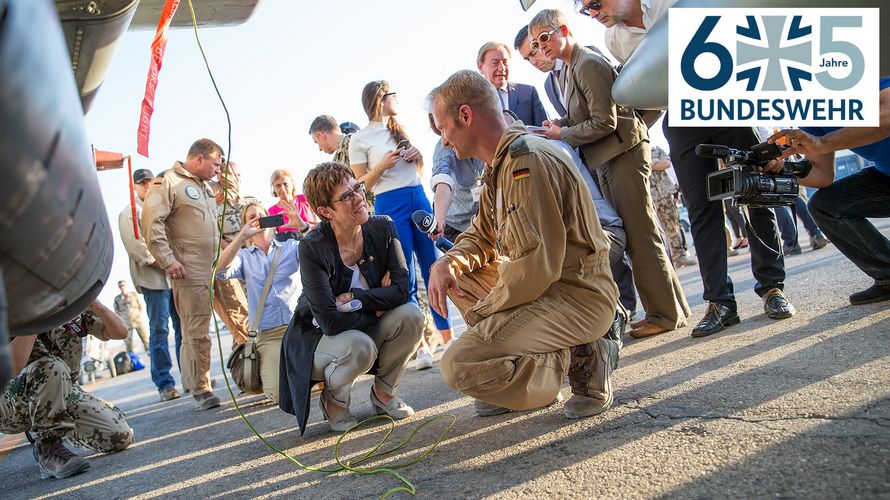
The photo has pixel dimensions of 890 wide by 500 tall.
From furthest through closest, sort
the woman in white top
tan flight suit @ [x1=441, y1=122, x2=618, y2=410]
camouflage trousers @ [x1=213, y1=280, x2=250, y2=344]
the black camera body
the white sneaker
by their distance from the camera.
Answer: camouflage trousers @ [x1=213, y1=280, x2=250, y2=344] < the woman in white top < the white sneaker < the black camera body < tan flight suit @ [x1=441, y1=122, x2=618, y2=410]

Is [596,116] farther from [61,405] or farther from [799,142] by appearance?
[61,405]

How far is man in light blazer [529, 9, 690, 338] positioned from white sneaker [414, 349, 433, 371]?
137 cm

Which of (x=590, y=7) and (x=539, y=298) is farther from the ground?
(x=590, y=7)

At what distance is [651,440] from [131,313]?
11689 millimetres

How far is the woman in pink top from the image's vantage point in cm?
422

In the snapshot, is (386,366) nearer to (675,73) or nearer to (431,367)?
(431,367)

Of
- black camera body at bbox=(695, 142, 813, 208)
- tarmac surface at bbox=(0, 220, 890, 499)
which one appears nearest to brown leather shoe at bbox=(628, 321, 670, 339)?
tarmac surface at bbox=(0, 220, 890, 499)

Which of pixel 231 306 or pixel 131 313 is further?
pixel 131 313

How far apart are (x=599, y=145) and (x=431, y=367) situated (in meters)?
1.79

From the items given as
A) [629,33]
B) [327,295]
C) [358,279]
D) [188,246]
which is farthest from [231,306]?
[629,33]

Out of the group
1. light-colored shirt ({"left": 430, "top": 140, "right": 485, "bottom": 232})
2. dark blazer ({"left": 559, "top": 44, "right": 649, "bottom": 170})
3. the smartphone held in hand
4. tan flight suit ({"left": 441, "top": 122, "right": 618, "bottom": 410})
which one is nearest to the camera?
tan flight suit ({"left": 441, "top": 122, "right": 618, "bottom": 410})

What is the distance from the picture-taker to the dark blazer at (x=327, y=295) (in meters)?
2.88

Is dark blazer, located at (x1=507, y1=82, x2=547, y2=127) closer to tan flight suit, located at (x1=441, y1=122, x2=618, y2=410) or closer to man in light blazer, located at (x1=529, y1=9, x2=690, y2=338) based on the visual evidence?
man in light blazer, located at (x1=529, y1=9, x2=690, y2=338)

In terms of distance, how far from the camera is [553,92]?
161 inches
